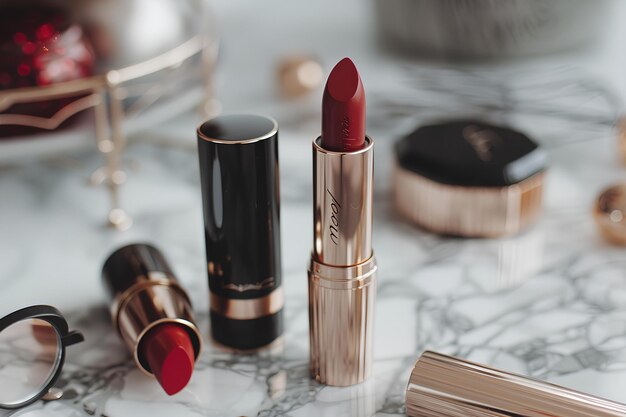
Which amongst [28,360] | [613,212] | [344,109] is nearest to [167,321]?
[28,360]

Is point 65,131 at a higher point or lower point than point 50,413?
higher

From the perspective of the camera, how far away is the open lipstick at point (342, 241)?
0.56 m

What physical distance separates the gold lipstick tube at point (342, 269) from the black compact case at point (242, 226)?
5 centimetres

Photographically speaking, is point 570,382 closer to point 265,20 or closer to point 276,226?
point 276,226

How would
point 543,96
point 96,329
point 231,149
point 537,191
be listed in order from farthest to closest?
point 543,96, point 537,191, point 96,329, point 231,149

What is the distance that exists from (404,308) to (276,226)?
165 mm

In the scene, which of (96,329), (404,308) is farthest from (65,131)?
(404,308)

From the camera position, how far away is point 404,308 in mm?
761

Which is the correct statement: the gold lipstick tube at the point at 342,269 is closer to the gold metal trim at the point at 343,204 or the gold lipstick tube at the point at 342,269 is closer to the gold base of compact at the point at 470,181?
the gold metal trim at the point at 343,204

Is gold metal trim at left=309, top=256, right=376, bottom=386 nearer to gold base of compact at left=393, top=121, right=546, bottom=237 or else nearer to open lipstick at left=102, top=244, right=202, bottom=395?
open lipstick at left=102, top=244, right=202, bottom=395

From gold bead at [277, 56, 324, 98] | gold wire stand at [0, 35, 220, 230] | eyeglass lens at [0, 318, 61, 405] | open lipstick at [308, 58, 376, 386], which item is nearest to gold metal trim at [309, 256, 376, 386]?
open lipstick at [308, 58, 376, 386]

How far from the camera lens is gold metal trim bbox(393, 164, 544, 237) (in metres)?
0.82

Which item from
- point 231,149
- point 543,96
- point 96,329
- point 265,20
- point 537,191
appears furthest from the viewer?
point 265,20

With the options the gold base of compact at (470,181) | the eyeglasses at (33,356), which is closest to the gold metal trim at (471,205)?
the gold base of compact at (470,181)
